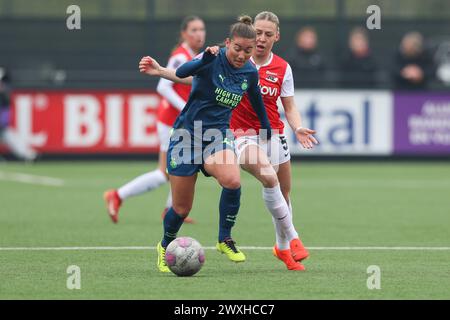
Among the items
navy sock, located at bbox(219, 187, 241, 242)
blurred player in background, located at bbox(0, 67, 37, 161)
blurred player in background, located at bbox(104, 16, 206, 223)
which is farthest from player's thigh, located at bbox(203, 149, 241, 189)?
blurred player in background, located at bbox(0, 67, 37, 161)

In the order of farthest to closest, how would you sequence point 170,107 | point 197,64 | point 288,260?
1. point 170,107
2. point 288,260
3. point 197,64

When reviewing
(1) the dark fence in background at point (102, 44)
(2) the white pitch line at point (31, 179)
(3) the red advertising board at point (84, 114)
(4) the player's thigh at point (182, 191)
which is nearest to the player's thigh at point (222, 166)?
(4) the player's thigh at point (182, 191)

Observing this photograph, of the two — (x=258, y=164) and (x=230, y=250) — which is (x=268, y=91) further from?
(x=230, y=250)

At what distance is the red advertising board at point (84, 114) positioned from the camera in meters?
21.2

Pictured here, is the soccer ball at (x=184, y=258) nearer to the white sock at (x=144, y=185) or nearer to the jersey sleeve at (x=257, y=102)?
the jersey sleeve at (x=257, y=102)

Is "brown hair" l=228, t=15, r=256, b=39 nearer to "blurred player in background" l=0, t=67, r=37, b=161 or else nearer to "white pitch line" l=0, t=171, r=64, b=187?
"white pitch line" l=0, t=171, r=64, b=187

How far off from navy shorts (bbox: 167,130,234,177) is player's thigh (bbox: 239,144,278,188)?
278mm

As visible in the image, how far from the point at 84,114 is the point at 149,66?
1222cm

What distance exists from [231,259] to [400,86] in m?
12.7

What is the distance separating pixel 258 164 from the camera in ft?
30.9

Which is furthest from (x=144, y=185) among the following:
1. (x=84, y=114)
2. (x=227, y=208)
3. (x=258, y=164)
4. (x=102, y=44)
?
(x=102, y=44)

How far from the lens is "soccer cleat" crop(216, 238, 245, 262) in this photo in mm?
9766

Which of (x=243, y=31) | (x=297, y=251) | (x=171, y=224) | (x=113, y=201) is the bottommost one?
(x=113, y=201)

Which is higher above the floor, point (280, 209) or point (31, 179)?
point (280, 209)
